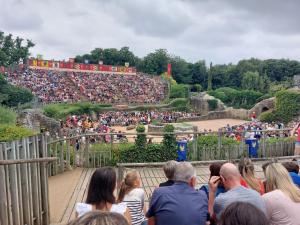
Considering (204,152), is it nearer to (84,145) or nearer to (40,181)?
(84,145)

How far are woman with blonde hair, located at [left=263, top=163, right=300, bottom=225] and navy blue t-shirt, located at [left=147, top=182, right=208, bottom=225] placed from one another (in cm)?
56

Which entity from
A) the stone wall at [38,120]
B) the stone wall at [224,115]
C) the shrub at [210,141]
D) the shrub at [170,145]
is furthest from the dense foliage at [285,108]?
the shrub at [170,145]

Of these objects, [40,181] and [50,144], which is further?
[50,144]

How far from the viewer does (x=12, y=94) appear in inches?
1257

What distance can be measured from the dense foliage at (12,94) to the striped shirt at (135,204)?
93.9 feet

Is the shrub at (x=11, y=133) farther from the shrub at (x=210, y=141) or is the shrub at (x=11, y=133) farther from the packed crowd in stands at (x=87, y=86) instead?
the packed crowd in stands at (x=87, y=86)

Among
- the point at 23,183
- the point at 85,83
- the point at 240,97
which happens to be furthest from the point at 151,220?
the point at 240,97

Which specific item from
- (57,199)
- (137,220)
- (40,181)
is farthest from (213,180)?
(57,199)

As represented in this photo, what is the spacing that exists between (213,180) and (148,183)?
185 inches

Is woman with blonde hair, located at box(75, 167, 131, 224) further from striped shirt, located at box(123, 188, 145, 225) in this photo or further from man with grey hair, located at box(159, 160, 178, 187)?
striped shirt, located at box(123, 188, 145, 225)

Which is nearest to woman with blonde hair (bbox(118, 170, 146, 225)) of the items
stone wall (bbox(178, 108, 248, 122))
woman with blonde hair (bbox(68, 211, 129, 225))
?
woman with blonde hair (bbox(68, 211, 129, 225))

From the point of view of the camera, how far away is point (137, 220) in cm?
386

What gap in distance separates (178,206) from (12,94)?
31.5 m

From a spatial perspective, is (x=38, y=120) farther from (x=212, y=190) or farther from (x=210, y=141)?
(x=212, y=190)
